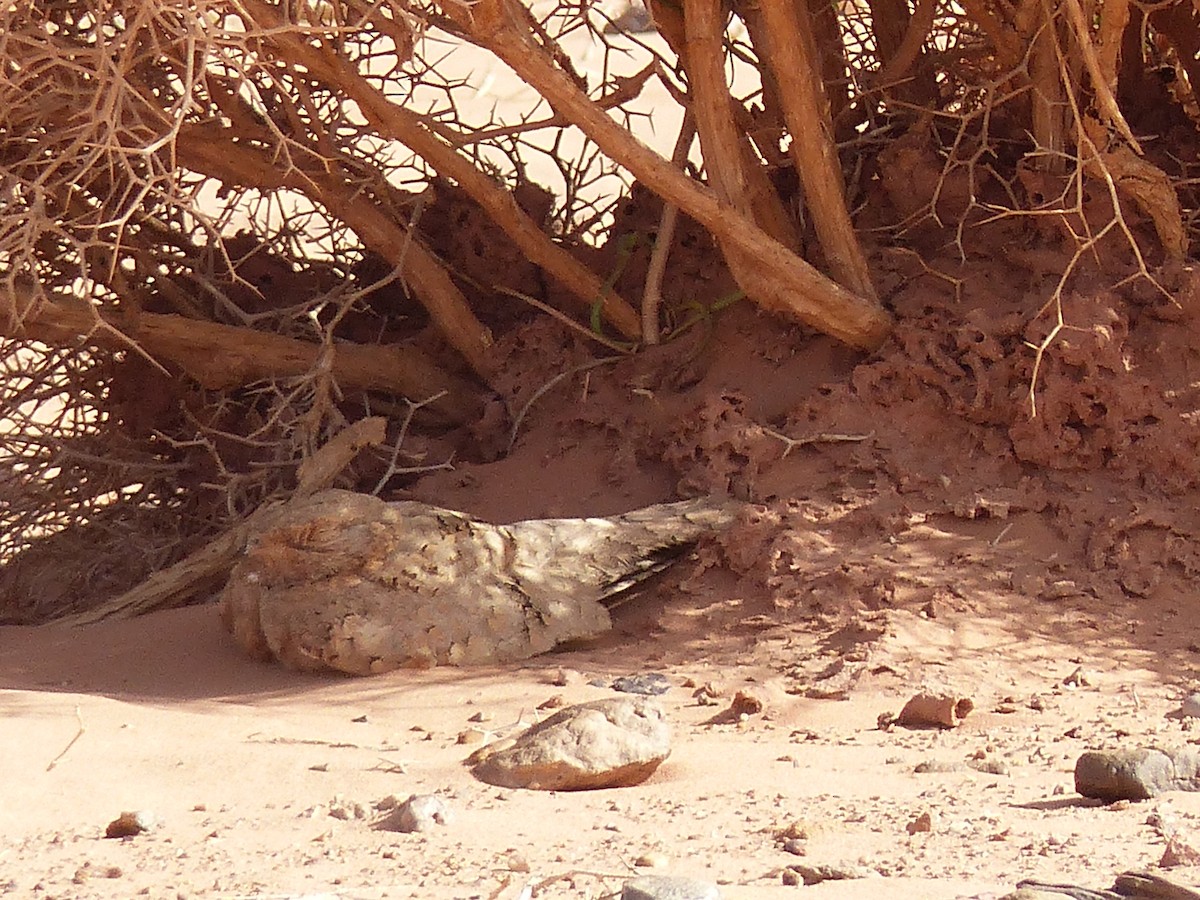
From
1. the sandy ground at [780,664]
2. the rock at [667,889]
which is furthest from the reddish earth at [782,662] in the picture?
the rock at [667,889]

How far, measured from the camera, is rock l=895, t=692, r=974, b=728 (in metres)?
3.43

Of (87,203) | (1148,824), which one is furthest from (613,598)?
(87,203)

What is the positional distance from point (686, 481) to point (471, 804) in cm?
196

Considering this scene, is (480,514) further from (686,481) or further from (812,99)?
(812,99)

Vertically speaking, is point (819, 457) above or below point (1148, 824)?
above

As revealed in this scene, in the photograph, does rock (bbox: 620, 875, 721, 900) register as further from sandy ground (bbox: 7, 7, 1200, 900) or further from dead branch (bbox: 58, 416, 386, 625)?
dead branch (bbox: 58, 416, 386, 625)

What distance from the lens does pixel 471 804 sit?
2818 millimetres

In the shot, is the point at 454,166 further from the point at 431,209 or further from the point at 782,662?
the point at 782,662

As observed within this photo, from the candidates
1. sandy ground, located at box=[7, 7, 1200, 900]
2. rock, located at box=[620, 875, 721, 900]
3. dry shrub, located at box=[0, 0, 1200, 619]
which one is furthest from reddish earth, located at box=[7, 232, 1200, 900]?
dry shrub, located at box=[0, 0, 1200, 619]

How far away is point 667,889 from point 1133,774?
1.03 meters

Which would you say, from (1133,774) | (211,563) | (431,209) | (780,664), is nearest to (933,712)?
(780,664)

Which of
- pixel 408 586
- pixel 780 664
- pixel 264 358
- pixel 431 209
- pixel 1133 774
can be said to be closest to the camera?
pixel 1133 774

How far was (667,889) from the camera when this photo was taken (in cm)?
212

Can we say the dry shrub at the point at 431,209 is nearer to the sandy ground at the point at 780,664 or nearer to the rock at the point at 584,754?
the sandy ground at the point at 780,664
